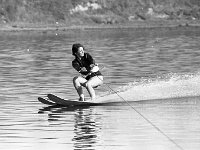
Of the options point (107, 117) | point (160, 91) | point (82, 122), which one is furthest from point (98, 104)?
point (82, 122)

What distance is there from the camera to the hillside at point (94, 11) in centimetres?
14888

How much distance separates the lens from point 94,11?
155875 mm

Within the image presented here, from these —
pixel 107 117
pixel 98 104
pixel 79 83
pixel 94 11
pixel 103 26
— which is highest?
pixel 79 83

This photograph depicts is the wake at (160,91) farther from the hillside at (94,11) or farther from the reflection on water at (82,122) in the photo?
Answer: the hillside at (94,11)

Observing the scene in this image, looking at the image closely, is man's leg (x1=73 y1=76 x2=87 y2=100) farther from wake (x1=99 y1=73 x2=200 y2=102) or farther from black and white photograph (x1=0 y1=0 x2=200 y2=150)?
wake (x1=99 y1=73 x2=200 y2=102)

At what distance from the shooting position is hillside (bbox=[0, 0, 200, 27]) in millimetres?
148875

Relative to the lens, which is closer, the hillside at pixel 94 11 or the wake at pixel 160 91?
the wake at pixel 160 91

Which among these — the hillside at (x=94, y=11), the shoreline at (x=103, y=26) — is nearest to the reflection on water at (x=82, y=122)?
the shoreline at (x=103, y=26)

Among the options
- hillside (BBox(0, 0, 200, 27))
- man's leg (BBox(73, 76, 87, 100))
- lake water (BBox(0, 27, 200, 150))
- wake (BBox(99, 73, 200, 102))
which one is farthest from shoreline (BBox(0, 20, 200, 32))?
man's leg (BBox(73, 76, 87, 100))

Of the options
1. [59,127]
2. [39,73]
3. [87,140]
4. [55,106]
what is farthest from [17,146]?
[39,73]

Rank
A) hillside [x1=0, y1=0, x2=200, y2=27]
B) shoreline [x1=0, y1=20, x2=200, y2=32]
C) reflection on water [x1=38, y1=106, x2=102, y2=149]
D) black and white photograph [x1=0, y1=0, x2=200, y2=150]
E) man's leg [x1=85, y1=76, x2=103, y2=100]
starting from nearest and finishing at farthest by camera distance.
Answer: reflection on water [x1=38, y1=106, x2=102, y2=149]
black and white photograph [x1=0, y1=0, x2=200, y2=150]
man's leg [x1=85, y1=76, x2=103, y2=100]
shoreline [x1=0, y1=20, x2=200, y2=32]
hillside [x1=0, y1=0, x2=200, y2=27]

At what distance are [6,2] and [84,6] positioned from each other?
14.0 meters

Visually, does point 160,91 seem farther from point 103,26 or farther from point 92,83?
point 103,26

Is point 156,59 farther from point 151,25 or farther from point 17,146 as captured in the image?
point 151,25
